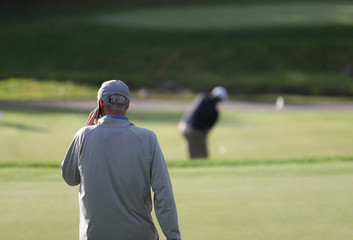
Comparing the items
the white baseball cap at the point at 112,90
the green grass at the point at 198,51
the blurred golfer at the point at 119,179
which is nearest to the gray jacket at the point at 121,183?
the blurred golfer at the point at 119,179

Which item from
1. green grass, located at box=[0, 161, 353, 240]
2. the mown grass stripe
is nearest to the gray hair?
green grass, located at box=[0, 161, 353, 240]

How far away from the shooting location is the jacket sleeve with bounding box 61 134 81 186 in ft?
11.7

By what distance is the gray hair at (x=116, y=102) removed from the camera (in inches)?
138

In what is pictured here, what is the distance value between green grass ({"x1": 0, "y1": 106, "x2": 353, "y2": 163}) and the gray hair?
6480 millimetres

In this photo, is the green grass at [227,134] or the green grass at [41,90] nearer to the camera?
the green grass at [227,134]

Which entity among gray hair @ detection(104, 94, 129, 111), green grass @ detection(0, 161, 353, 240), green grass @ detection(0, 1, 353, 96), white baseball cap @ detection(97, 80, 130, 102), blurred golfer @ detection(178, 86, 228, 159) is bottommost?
green grass @ detection(0, 161, 353, 240)

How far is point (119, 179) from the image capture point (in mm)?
3428

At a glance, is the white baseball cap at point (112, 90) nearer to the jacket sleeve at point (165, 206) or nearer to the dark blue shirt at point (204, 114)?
the jacket sleeve at point (165, 206)

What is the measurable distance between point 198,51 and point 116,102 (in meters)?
22.8

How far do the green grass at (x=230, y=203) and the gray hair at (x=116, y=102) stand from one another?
4.84ft

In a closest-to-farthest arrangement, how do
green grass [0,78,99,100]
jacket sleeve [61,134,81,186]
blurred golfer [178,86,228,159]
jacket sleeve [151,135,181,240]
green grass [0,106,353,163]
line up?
jacket sleeve [151,135,181,240]
jacket sleeve [61,134,81,186]
green grass [0,106,353,163]
blurred golfer [178,86,228,159]
green grass [0,78,99,100]

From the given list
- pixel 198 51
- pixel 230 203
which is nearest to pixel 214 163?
pixel 230 203

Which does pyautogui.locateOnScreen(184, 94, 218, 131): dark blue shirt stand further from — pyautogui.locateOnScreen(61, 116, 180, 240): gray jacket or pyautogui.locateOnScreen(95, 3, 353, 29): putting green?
pyautogui.locateOnScreen(95, 3, 353, 29): putting green

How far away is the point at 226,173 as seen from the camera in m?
7.51
